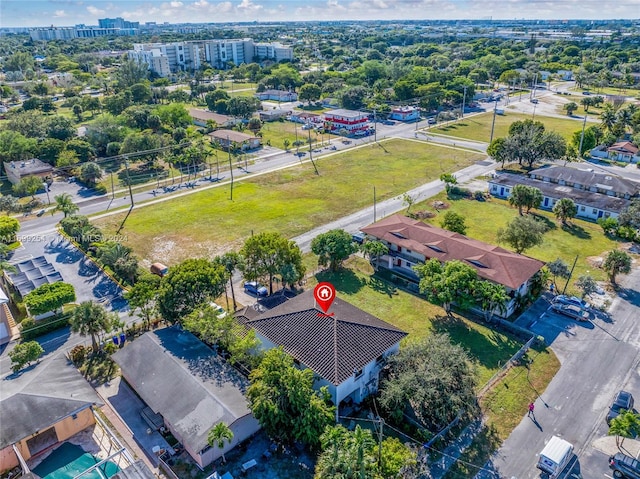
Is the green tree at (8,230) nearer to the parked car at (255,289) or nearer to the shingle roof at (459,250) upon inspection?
the parked car at (255,289)

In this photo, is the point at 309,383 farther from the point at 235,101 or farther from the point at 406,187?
the point at 235,101

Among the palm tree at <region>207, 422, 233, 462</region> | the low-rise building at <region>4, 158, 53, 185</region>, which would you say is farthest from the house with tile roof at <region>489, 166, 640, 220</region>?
the low-rise building at <region>4, 158, 53, 185</region>

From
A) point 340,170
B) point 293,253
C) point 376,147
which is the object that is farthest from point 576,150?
point 293,253

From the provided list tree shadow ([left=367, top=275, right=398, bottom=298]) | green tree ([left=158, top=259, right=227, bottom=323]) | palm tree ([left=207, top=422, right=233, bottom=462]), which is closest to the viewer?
palm tree ([left=207, top=422, right=233, bottom=462])

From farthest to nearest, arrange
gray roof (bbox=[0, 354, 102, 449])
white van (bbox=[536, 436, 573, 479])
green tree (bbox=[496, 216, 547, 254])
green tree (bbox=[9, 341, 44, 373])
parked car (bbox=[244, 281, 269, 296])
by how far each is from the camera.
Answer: green tree (bbox=[496, 216, 547, 254]) < parked car (bbox=[244, 281, 269, 296]) < green tree (bbox=[9, 341, 44, 373]) < gray roof (bbox=[0, 354, 102, 449]) < white van (bbox=[536, 436, 573, 479])

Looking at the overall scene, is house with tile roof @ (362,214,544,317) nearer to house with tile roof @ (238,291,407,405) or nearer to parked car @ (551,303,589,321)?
parked car @ (551,303,589,321)

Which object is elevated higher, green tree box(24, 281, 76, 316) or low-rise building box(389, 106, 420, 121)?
low-rise building box(389, 106, 420, 121)

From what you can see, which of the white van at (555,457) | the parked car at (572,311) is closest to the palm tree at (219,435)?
the white van at (555,457)
